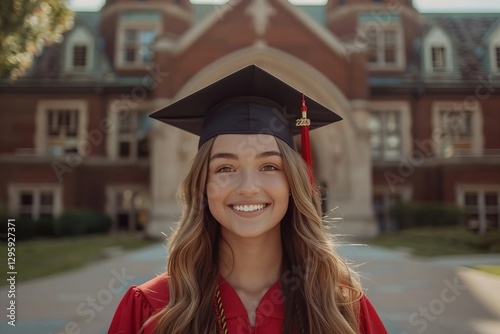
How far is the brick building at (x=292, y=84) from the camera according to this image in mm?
14703

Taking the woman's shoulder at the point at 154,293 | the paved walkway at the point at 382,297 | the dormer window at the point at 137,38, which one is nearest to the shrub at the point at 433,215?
the paved walkway at the point at 382,297

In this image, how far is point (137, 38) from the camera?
18.2 metres

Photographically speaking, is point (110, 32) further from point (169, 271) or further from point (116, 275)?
point (169, 271)

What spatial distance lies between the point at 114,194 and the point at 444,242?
10.9 metres

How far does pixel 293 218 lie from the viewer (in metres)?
1.86

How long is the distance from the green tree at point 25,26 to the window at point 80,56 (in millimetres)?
9594

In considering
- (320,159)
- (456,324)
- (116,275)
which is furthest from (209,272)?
(320,159)

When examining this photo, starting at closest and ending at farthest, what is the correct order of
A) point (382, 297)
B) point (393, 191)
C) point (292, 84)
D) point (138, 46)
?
point (382, 297), point (292, 84), point (393, 191), point (138, 46)

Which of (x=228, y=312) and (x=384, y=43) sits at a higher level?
(x=384, y=43)

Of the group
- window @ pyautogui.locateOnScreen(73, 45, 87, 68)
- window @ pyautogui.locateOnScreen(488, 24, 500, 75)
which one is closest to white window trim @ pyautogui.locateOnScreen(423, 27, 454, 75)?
window @ pyautogui.locateOnScreen(488, 24, 500, 75)

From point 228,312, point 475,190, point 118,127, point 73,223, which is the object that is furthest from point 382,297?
point 118,127

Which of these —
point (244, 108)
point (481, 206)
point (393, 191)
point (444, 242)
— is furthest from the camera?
point (393, 191)

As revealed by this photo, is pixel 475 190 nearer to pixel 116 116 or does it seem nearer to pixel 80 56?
pixel 116 116

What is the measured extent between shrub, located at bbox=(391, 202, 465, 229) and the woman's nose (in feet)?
45.1
